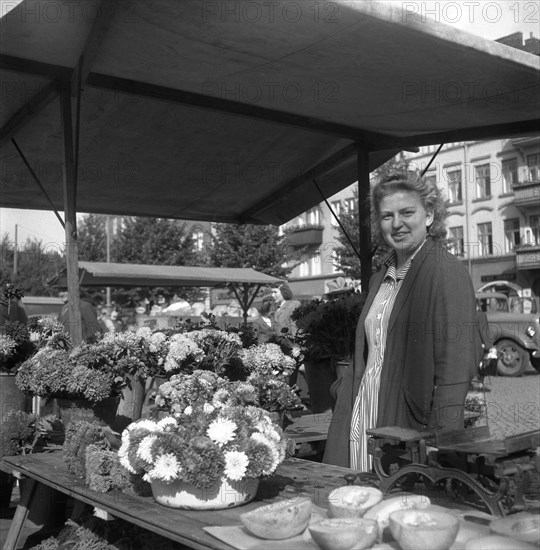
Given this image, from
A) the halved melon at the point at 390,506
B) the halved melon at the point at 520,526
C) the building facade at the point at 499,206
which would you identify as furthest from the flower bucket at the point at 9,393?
the building facade at the point at 499,206

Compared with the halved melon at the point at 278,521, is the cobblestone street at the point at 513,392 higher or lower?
lower

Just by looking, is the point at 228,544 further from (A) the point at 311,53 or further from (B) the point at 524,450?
(A) the point at 311,53

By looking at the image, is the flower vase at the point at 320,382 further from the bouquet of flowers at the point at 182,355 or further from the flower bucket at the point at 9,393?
the flower bucket at the point at 9,393

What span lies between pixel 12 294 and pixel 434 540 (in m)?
4.67

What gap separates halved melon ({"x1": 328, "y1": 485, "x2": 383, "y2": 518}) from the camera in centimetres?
213

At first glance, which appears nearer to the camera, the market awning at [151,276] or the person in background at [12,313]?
the person in background at [12,313]

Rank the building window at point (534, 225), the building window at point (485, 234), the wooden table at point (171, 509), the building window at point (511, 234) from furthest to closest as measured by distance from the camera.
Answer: the building window at point (485, 234) → the building window at point (511, 234) → the building window at point (534, 225) → the wooden table at point (171, 509)

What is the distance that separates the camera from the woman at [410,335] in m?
2.79

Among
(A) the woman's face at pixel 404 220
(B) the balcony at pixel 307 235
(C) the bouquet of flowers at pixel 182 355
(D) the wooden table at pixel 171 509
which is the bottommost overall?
(D) the wooden table at pixel 171 509

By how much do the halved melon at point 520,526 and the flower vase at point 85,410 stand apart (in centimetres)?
280

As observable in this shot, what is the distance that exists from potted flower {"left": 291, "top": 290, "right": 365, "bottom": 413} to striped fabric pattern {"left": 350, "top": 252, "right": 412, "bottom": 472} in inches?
117

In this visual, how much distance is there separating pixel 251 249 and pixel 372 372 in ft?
95.9

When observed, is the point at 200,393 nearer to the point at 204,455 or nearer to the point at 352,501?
the point at 204,455

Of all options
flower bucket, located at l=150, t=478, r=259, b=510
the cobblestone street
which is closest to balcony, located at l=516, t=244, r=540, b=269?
the cobblestone street
